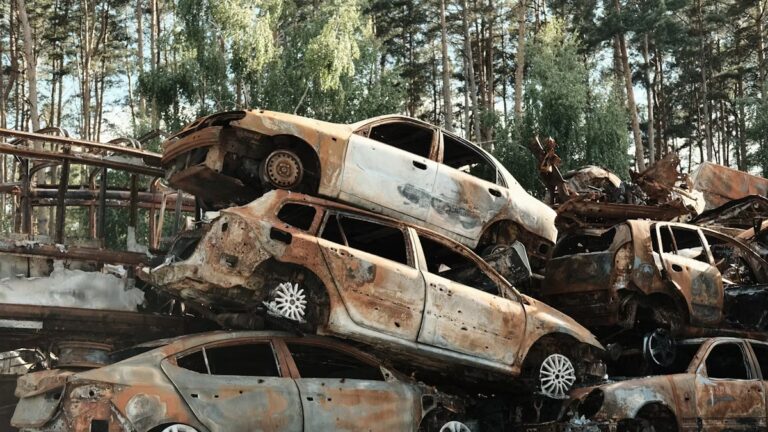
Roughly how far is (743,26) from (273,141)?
Result: 3645 cm

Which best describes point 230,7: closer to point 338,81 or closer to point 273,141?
point 338,81

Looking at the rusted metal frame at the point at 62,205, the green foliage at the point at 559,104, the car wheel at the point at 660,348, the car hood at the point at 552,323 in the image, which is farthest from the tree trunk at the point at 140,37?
the car wheel at the point at 660,348

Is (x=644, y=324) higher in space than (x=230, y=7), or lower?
lower

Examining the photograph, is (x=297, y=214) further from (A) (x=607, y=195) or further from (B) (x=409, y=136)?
(A) (x=607, y=195)

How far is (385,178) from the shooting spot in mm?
7680

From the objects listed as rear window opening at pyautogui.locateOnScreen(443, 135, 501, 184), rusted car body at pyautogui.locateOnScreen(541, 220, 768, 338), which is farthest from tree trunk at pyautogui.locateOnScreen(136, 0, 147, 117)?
rusted car body at pyautogui.locateOnScreen(541, 220, 768, 338)

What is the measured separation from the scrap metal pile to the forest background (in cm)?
1330

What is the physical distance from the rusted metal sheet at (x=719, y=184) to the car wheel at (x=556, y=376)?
15.5 m

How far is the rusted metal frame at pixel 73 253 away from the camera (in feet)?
25.8

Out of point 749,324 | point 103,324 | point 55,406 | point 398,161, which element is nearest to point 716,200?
point 749,324

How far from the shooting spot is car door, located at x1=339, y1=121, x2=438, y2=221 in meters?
7.53

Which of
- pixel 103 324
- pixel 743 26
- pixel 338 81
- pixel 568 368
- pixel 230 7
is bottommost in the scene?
pixel 568 368

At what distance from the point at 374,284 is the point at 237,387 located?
5.11 feet

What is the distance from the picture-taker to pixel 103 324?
25.8 feet
